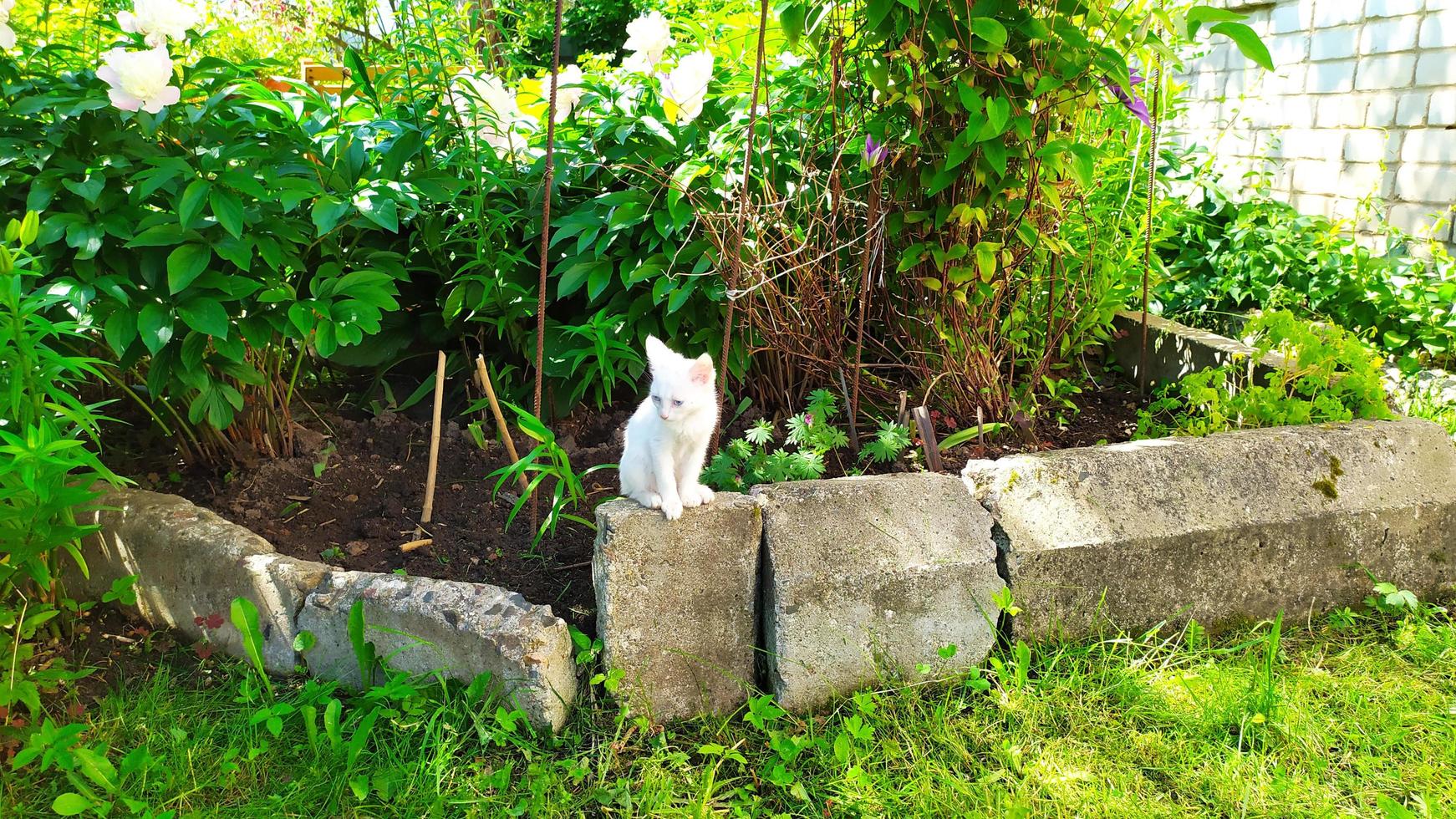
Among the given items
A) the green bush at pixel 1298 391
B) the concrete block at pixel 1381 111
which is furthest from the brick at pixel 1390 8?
the green bush at pixel 1298 391

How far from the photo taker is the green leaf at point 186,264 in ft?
7.23

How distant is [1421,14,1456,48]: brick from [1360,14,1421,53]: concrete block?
5 centimetres

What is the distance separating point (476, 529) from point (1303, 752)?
6.89 ft

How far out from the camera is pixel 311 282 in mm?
2436

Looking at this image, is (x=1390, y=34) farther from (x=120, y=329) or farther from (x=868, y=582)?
(x=120, y=329)

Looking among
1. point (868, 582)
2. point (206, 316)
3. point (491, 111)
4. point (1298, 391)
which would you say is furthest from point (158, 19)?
point (1298, 391)

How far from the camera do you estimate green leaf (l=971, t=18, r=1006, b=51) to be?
2.22 m

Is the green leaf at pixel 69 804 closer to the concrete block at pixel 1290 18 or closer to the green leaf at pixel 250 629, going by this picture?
the green leaf at pixel 250 629

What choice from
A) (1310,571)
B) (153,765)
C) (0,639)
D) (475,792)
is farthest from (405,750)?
(1310,571)

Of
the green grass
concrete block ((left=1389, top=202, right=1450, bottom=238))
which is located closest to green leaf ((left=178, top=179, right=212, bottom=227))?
the green grass

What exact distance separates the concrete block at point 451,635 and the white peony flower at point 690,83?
1.36 metres

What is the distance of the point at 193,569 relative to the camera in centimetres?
225

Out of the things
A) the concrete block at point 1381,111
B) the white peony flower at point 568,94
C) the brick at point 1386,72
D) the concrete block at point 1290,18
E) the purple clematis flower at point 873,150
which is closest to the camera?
the purple clematis flower at point 873,150

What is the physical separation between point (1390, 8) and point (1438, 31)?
34cm
